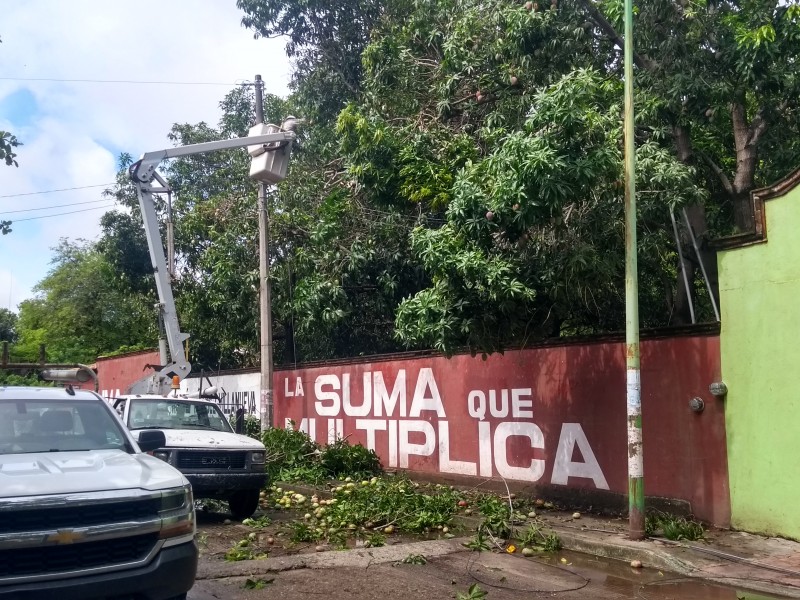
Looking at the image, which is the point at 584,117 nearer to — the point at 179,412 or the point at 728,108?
the point at 728,108

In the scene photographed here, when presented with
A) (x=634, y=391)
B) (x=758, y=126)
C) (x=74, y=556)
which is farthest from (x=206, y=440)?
(x=758, y=126)

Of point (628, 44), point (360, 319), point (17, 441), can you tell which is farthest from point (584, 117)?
point (360, 319)

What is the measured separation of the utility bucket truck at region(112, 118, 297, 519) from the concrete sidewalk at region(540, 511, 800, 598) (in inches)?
173

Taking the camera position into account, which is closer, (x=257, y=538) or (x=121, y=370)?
(x=257, y=538)

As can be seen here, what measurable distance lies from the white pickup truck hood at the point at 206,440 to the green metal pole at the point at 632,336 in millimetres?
5223

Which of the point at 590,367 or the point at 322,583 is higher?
Answer: the point at 590,367

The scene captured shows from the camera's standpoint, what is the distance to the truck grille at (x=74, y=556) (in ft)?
→ 17.0

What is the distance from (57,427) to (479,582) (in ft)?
13.9

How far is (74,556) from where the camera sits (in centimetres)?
539

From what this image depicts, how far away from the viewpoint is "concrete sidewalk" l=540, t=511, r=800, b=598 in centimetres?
789

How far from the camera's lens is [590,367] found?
11891mm

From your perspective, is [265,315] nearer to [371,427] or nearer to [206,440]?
[371,427]

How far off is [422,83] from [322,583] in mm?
10089

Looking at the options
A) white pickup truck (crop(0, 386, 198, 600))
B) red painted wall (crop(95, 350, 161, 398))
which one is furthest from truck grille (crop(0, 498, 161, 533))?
red painted wall (crop(95, 350, 161, 398))
